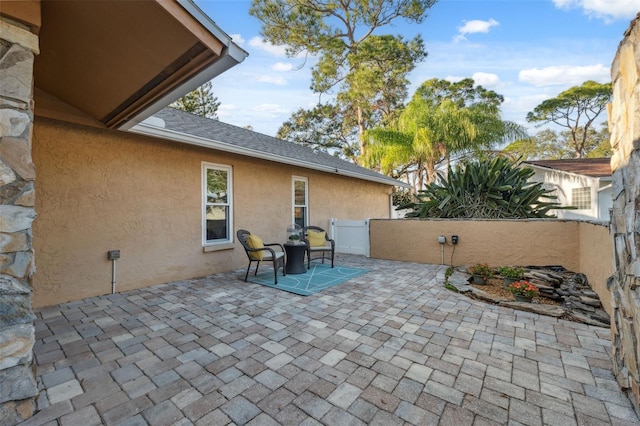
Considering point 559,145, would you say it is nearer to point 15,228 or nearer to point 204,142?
point 204,142

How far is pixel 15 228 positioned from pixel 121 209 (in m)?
3.00

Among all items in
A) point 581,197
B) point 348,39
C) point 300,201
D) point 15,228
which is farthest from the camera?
point 348,39

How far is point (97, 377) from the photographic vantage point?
2.25 meters

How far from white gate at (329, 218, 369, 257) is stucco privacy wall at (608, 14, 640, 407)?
19.0 feet

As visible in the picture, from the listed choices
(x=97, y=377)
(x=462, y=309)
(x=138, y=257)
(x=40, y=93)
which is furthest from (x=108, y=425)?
(x=40, y=93)

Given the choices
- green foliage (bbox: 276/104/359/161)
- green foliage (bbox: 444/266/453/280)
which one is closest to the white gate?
green foliage (bbox: 444/266/453/280)

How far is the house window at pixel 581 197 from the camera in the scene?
11.3m

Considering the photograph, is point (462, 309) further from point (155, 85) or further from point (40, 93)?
point (40, 93)

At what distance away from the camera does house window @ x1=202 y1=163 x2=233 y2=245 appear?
5.68m

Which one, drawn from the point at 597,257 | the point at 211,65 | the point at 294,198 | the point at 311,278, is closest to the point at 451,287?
the point at 597,257

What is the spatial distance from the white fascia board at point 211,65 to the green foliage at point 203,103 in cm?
1733

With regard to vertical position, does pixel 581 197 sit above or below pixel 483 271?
above

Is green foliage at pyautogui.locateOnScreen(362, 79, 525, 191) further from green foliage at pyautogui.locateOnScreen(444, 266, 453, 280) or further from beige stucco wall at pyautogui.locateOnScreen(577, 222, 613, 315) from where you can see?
beige stucco wall at pyautogui.locateOnScreen(577, 222, 613, 315)

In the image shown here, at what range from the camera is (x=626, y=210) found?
194 centimetres
